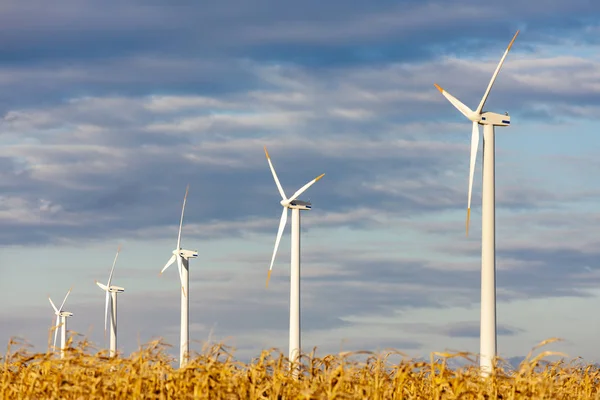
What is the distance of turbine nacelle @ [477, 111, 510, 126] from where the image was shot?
158ft

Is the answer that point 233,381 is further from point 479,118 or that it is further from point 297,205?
point 297,205

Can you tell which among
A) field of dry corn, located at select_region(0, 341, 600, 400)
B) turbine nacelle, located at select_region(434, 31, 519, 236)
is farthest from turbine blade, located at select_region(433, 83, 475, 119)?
field of dry corn, located at select_region(0, 341, 600, 400)

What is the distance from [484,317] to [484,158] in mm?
7128

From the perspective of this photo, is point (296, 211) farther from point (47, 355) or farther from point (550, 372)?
point (47, 355)

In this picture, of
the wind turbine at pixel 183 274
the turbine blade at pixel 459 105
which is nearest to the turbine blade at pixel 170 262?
the wind turbine at pixel 183 274

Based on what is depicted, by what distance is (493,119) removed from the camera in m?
48.4

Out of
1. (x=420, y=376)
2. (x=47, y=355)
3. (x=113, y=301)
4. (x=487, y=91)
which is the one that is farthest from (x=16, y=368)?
(x=113, y=301)

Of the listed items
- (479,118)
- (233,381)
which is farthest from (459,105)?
(233,381)

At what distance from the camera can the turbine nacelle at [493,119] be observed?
48156 mm

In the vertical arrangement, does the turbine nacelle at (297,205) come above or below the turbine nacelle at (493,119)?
above

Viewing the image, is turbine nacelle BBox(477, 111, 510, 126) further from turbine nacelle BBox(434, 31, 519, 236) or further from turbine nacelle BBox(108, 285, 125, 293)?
turbine nacelle BBox(108, 285, 125, 293)

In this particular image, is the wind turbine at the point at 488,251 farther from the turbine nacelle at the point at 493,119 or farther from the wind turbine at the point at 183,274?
the wind turbine at the point at 183,274

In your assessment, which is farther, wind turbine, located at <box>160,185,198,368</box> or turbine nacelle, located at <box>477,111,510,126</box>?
wind turbine, located at <box>160,185,198,368</box>

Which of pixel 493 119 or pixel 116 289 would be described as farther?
pixel 116 289
